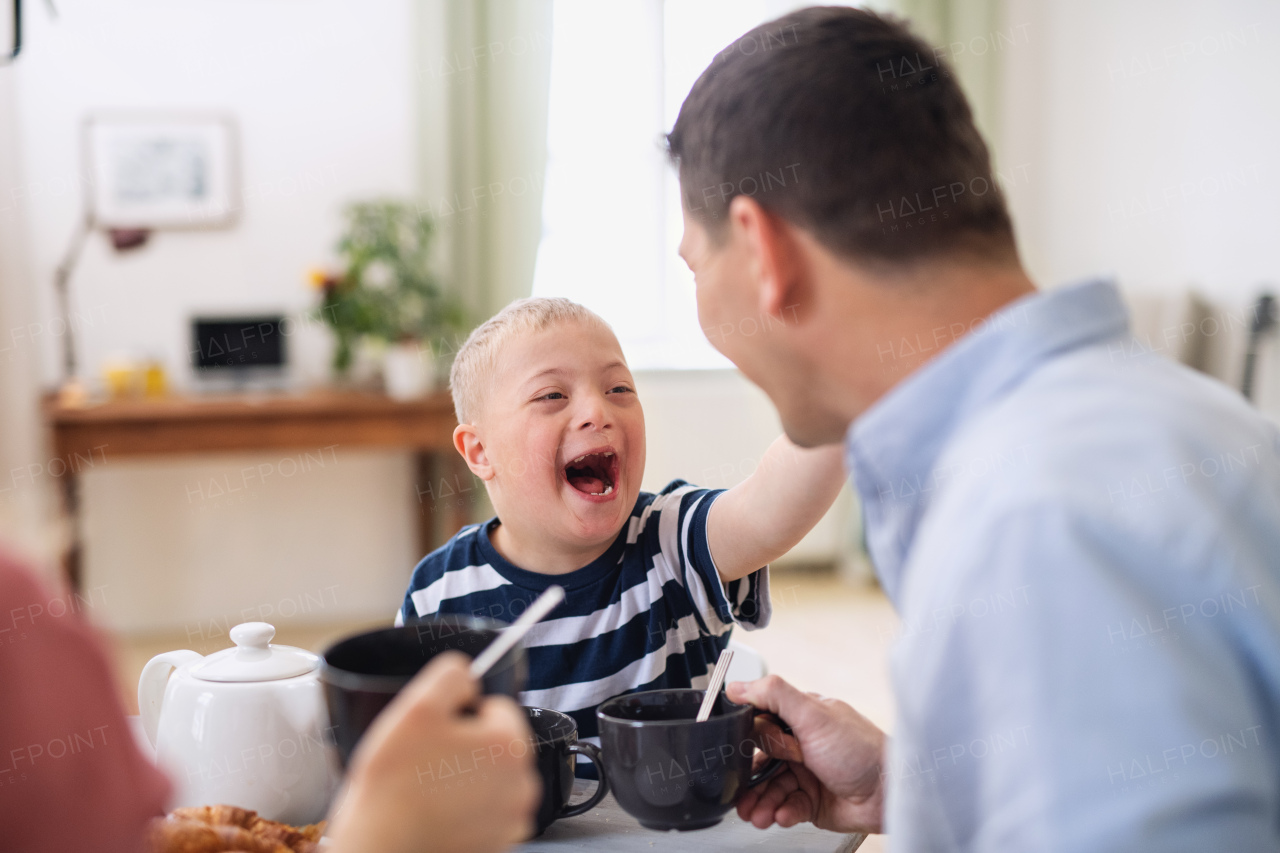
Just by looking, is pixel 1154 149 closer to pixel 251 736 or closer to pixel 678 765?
pixel 678 765

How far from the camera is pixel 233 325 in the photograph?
3877 millimetres

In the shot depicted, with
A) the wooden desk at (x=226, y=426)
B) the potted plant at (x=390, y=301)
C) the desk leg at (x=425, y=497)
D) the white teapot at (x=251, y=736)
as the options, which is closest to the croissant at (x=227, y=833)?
the white teapot at (x=251, y=736)

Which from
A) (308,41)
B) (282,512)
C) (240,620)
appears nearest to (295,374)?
(282,512)

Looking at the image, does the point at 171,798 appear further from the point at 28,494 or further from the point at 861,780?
the point at 28,494

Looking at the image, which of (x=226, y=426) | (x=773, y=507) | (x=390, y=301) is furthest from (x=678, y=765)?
(x=390, y=301)

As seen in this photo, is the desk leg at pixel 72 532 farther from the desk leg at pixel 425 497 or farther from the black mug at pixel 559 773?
the black mug at pixel 559 773

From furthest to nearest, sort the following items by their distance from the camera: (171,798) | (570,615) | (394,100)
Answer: (394,100) < (570,615) < (171,798)

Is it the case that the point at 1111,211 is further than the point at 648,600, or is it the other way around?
the point at 1111,211

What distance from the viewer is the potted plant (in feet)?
12.2

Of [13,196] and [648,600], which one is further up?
[13,196]

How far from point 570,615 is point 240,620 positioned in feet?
10.6

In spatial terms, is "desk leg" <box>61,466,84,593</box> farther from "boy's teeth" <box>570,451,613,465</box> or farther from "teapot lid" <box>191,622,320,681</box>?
"teapot lid" <box>191,622,320,681</box>

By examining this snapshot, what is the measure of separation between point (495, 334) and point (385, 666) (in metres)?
0.72

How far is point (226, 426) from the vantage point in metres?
3.49
